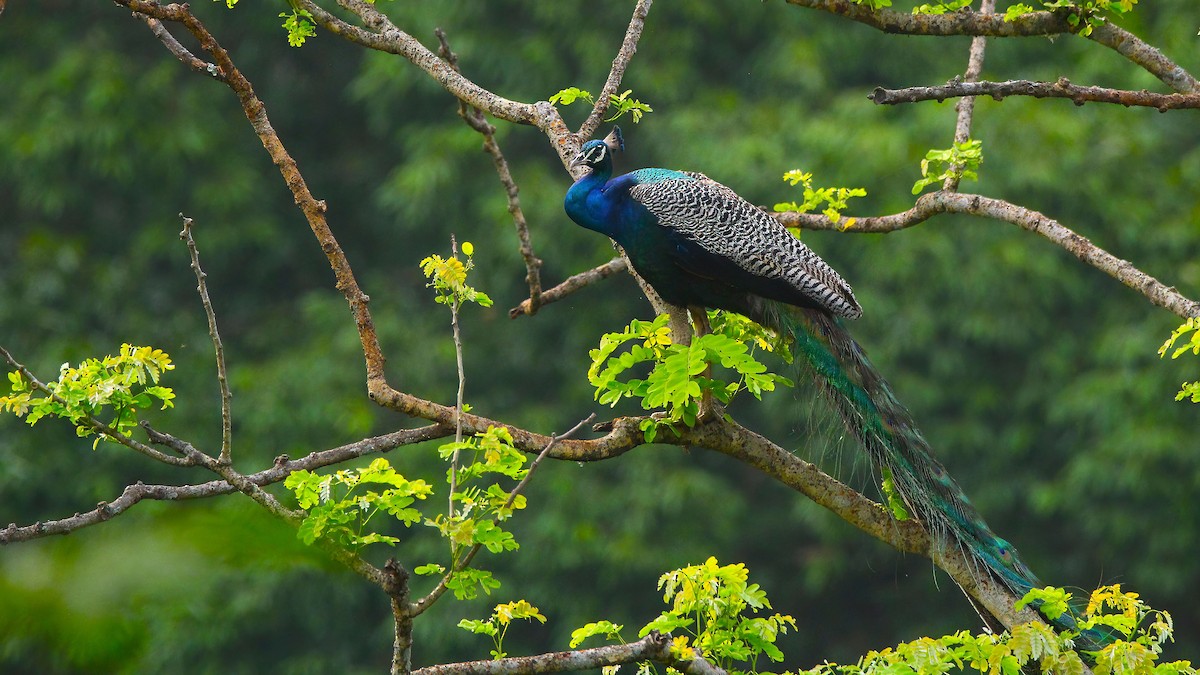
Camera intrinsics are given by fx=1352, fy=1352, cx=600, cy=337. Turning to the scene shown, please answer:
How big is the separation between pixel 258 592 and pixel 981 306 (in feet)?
16.8

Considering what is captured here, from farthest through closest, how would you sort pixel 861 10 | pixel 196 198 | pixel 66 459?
pixel 196 198
pixel 66 459
pixel 861 10

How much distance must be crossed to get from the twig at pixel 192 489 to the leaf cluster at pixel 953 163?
4.67 ft

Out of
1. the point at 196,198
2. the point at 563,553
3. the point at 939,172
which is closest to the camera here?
the point at 939,172

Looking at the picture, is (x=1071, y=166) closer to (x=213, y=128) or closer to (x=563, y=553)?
(x=563, y=553)

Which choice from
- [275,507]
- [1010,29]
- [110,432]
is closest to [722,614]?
[275,507]

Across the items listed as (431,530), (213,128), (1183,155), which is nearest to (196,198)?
(213,128)

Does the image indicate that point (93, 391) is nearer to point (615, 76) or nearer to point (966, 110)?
point (615, 76)

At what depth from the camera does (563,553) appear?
8.93 meters

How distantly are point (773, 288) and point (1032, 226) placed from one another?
0.66 meters

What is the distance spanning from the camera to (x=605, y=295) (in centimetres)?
991

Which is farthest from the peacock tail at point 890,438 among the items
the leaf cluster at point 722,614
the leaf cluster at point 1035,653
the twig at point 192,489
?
the twig at point 192,489

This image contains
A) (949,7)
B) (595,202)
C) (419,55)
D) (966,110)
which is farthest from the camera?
(966,110)

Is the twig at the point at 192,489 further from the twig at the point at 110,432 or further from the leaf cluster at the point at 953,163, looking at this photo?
the leaf cluster at the point at 953,163

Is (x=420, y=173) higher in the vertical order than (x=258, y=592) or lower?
higher
